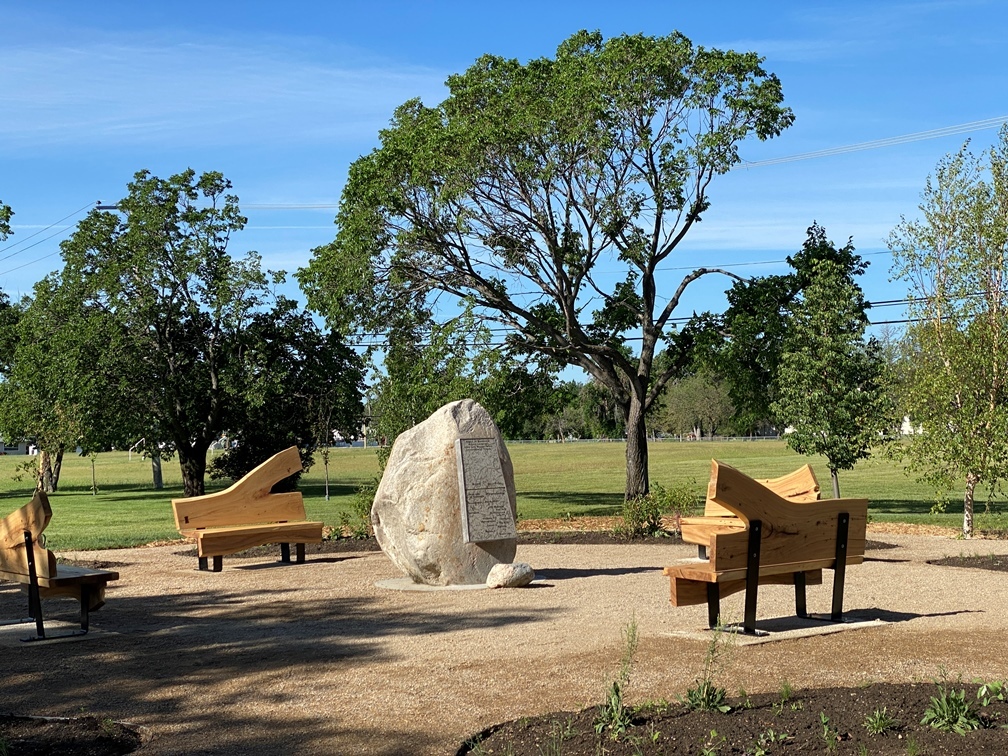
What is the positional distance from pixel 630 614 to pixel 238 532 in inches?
→ 232

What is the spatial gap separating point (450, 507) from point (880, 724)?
663 centimetres

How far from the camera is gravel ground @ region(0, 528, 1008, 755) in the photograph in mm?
6121

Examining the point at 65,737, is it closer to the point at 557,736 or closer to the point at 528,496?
the point at 557,736

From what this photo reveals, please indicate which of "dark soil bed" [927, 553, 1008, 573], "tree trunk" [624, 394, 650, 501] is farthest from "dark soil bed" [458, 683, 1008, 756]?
"tree trunk" [624, 394, 650, 501]

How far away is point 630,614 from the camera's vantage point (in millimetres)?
9281

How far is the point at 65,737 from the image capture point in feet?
18.9

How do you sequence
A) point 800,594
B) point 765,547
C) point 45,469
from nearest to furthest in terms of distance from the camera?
point 765,547 → point 800,594 → point 45,469

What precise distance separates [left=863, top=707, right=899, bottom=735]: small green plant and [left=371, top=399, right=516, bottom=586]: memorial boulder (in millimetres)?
6445

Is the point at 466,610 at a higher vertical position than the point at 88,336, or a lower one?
lower

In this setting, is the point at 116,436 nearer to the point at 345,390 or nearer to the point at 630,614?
the point at 345,390

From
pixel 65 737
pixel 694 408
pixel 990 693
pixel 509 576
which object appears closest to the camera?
pixel 990 693

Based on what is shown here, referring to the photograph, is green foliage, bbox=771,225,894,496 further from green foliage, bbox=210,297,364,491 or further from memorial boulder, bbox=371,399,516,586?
green foliage, bbox=210,297,364,491

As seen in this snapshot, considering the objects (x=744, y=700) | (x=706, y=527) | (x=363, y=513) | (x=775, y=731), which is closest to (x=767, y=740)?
(x=775, y=731)

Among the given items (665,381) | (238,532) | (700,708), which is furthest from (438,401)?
(700,708)
